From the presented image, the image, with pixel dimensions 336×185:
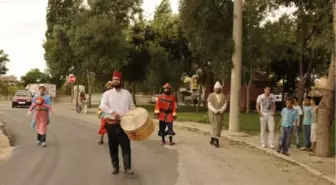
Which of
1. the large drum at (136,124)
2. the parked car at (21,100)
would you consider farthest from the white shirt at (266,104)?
the parked car at (21,100)

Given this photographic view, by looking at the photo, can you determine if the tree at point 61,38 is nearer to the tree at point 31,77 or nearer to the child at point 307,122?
the child at point 307,122

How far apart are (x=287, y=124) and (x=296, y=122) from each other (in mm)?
494

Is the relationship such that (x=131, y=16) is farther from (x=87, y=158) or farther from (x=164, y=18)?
(x=87, y=158)

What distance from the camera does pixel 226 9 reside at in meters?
19.5

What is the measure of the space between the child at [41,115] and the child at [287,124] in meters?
6.13

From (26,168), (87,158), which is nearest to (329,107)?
(87,158)

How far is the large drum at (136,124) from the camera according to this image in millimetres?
8742

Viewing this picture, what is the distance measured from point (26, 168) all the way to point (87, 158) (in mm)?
1680

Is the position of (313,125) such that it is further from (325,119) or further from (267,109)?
(267,109)

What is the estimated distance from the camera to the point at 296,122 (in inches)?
508

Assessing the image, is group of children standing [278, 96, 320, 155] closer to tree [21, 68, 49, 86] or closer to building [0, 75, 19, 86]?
building [0, 75, 19, 86]

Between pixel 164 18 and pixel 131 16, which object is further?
pixel 164 18

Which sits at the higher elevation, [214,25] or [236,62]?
[214,25]

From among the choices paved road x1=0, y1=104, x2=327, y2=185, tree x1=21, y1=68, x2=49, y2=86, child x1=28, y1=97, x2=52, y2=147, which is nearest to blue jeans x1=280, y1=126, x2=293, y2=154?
paved road x1=0, y1=104, x2=327, y2=185
